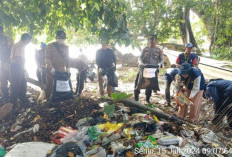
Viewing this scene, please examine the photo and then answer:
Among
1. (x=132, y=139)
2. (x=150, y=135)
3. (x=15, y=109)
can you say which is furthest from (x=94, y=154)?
(x=15, y=109)

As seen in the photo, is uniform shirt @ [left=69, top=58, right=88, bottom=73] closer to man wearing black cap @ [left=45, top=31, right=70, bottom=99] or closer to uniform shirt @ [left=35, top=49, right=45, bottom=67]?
man wearing black cap @ [left=45, top=31, right=70, bottom=99]

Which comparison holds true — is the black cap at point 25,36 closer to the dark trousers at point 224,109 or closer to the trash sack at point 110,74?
the trash sack at point 110,74

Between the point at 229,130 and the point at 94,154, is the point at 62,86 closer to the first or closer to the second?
the point at 94,154

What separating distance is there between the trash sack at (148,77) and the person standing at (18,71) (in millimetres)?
3139

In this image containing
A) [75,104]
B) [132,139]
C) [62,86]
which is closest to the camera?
[132,139]

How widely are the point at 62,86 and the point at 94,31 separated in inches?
59.2

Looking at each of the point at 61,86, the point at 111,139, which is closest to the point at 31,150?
the point at 111,139

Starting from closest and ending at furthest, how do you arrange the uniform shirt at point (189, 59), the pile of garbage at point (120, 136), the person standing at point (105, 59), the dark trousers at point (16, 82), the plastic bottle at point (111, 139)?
the pile of garbage at point (120, 136) < the plastic bottle at point (111, 139) < the uniform shirt at point (189, 59) < the dark trousers at point (16, 82) < the person standing at point (105, 59)

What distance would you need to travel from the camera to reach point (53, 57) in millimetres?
5285

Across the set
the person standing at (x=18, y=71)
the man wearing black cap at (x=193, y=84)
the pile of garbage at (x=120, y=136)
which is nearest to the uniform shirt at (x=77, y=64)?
the person standing at (x=18, y=71)

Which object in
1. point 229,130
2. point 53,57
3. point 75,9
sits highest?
point 75,9

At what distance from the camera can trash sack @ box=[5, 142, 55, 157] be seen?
2896 millimetres

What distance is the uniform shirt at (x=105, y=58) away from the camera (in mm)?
6242

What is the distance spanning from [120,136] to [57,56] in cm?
296
